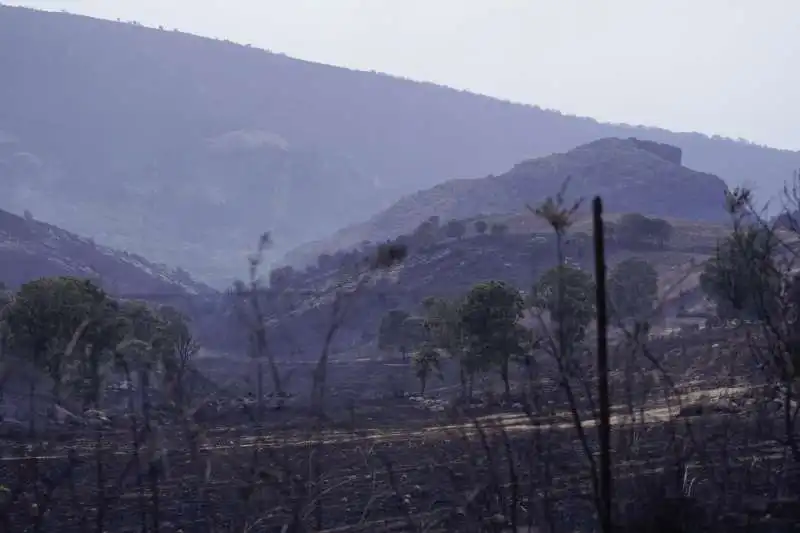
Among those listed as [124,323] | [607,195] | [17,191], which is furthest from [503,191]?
[124,323]

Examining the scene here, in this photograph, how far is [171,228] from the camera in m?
180

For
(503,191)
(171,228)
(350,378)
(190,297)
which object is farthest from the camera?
(171,228)

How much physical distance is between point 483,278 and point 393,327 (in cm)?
2344

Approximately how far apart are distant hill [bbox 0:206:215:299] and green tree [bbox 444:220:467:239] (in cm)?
2601

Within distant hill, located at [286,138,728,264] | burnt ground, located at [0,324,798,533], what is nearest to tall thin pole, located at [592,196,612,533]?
burnt ground, located at [0,324,798,533]

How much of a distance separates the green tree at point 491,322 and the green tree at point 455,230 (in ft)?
182

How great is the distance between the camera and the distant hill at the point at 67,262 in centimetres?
8788

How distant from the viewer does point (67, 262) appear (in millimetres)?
92750

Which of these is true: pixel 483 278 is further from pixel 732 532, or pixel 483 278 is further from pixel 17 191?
pixel 17 191

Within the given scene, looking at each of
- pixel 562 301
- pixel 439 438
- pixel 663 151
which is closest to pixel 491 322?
pixel 439 438

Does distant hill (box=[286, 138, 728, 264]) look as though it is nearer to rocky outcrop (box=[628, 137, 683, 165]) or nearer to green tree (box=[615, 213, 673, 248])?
rocky outcrop (box=[628, 137, 683, 165])

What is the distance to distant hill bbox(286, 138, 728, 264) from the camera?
128 meters

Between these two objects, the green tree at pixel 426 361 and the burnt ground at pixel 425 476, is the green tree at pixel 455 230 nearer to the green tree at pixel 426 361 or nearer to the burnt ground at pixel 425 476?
the green tree at pixel 426 361

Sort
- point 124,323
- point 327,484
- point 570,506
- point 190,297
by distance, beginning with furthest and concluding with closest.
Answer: point 190,297
point 124,323
point 327,484
point 570,506
